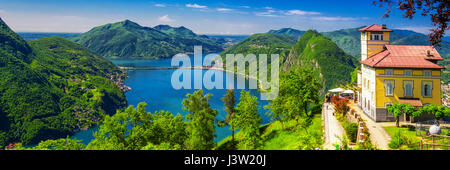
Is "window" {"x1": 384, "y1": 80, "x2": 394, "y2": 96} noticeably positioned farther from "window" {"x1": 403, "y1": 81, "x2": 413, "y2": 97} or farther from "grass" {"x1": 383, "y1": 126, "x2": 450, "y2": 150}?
"grass" {"x1": 383, "y1": 126, "x2": 450, "y2": 150}

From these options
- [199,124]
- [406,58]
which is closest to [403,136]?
[406,58]

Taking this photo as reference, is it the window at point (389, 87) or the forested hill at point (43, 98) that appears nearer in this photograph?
the window at point (389, 87)

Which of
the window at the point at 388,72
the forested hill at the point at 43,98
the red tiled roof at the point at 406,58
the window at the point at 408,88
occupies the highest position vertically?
the red tiled roof at the point at 406,58

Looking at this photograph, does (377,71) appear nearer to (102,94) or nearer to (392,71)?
(392,71)

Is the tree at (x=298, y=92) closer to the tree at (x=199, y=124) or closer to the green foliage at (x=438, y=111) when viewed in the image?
the tree at (x=199, y=124)

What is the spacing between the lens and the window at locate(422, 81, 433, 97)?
3181 cm

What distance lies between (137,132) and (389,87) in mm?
29038

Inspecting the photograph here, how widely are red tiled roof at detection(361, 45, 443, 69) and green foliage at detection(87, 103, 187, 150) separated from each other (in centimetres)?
2500

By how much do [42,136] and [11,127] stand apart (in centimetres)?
1428

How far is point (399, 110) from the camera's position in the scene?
29.3 metres

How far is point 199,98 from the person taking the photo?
45656 mm

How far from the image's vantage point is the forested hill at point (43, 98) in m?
114

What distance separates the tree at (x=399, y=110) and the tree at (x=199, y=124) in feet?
77.0

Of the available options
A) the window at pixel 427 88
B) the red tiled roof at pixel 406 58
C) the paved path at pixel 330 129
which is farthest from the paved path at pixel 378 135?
the red tiled roof at pixel 406 58
